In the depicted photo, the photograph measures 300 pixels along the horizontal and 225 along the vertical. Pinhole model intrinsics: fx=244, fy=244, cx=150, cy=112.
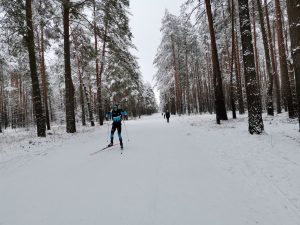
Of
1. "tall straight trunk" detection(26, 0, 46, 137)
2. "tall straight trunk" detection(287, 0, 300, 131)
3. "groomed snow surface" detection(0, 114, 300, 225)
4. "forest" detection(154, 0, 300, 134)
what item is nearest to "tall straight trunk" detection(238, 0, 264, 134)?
"forest" detection(154, 0, 300, 134)

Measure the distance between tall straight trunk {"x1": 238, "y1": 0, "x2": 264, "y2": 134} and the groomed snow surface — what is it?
1.60m

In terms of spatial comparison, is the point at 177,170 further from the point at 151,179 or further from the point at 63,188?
the point at 63,188

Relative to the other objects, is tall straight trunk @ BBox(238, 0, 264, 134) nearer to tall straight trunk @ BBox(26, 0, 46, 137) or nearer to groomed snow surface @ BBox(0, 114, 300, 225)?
groomed snow surface @ BBox(0, 114, 300, 225)

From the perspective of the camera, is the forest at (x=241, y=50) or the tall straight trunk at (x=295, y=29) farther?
the forest at (x=241, y=50)

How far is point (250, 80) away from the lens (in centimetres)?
978

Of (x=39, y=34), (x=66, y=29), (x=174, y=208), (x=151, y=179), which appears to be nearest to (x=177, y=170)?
(x=151, y=179)

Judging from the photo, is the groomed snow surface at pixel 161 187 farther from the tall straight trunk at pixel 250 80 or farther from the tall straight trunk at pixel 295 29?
the tall straight trunk at pixel 295 29

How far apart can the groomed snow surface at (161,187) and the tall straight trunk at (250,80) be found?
160 centimetres

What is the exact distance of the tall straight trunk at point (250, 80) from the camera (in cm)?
951

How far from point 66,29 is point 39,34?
325 inches

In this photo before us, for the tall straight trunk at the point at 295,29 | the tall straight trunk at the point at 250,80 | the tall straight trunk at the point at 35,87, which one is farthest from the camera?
the tall straight trunk at the point at 35,87

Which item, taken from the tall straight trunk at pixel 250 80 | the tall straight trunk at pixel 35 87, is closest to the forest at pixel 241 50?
the tall straight trunk at pixel 250 80

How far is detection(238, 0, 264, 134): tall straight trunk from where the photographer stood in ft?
31.2

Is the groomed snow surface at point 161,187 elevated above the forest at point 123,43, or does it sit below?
below
